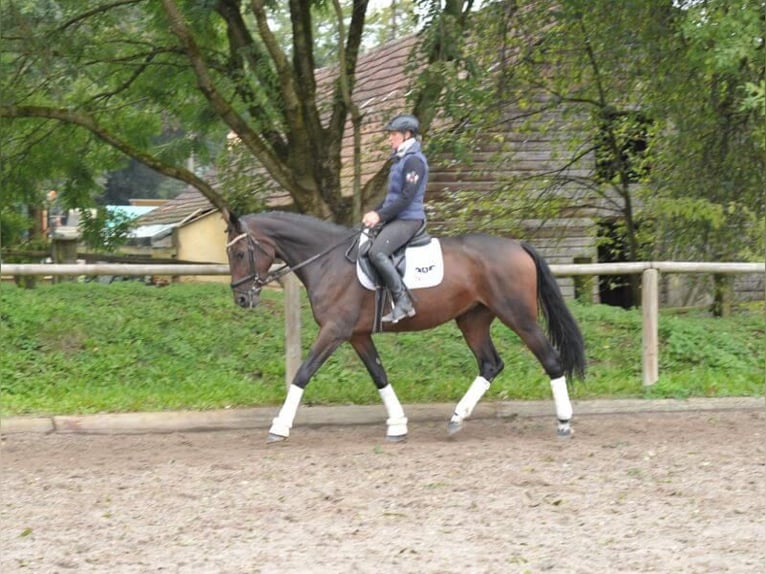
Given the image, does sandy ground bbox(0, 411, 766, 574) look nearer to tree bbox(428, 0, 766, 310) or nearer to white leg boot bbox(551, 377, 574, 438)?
white leg boot bbox(551, 377, 574, 438)

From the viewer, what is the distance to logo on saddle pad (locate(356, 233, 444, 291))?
27.9 feet

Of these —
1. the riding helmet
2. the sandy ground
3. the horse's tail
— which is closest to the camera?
the sandy ground

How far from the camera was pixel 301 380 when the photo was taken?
27.5ft

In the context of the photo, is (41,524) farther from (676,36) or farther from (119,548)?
(676,36)

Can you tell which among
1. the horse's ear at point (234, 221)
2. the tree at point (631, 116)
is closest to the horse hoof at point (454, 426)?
the horse's ear at point (234, 221)

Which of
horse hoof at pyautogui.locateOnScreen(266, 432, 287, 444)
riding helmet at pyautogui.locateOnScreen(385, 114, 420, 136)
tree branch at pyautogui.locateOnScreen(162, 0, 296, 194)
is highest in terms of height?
tree branch at pyautogui.locateOnScreen(162, 0, 296, 194)

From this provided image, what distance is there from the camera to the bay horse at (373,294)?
8523 millimetres

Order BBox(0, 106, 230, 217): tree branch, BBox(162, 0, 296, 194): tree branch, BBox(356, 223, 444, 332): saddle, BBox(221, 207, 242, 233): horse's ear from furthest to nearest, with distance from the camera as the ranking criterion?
BBox(0, 106, 230, 217): tree branch → BBox(162, 0, 296, 194): tree branch → BBox(221, 207, 242, 233): horse's ear → BBox(356, 223, 444, 332): saddle

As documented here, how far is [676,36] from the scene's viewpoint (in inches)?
452

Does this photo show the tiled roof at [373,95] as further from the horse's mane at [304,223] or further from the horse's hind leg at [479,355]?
the horse's hind leg at [479,355]

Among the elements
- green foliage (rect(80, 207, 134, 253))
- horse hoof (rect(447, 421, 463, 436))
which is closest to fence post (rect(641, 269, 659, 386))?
horse hoof (rect(447, 421, 463, 436))

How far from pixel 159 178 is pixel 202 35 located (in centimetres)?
4481

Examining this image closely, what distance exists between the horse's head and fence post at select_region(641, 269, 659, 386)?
4.07 meters

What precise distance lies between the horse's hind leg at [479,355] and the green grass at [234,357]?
1062mm
